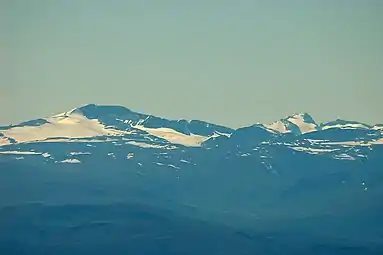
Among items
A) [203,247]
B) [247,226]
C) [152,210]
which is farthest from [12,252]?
[247,226]

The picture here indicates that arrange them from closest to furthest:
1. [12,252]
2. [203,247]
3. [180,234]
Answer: [12,252]
[203,247]
[180,234]

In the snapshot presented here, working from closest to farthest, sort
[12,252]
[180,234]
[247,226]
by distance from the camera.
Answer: [12,252] → [180,234] → [247,226]

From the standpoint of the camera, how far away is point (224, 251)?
159m

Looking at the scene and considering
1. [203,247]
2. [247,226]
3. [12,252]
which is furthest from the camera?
[247,226]

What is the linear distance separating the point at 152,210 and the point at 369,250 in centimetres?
5401

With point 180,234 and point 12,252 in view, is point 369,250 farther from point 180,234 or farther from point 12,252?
point 12,252

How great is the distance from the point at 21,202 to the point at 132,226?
33.8 meters

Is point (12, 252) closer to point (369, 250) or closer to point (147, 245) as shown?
point (147, 245)

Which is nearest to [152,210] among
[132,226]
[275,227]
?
[132,226]

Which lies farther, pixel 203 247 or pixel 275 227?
pixel 275 227

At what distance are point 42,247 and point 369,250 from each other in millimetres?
68189

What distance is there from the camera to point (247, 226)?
193 metres

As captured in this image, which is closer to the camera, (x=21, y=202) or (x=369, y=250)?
(x=369, y=250)

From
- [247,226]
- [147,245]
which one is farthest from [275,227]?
[147,245]
